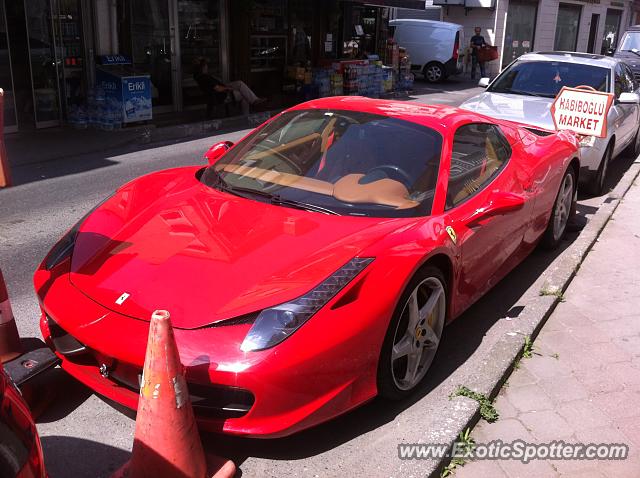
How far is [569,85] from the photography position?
849 cm

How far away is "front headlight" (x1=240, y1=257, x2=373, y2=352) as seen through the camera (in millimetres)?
2623

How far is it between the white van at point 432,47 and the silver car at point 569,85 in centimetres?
1439

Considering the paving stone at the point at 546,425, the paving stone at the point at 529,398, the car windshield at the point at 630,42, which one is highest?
the car windshield at the point at 630,42

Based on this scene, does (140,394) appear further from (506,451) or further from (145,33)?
(145,33)

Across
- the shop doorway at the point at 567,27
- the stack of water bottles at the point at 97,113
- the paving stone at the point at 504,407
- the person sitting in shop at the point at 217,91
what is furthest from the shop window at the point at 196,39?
the shop doorway at the point at 567,27

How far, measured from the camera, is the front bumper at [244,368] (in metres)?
2.59

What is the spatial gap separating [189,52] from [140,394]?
13343mm

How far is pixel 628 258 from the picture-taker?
5926mm

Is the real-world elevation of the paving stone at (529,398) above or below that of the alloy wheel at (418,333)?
below

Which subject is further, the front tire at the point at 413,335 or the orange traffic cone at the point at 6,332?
the orange traffic cone at the point at 6,332

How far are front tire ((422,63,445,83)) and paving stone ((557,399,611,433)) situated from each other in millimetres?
21347

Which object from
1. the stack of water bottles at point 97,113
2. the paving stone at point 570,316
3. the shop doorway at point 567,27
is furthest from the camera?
the shop doorway at point 567,27

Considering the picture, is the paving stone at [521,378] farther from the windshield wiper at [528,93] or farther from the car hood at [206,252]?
the windshield wiper at [528,93]

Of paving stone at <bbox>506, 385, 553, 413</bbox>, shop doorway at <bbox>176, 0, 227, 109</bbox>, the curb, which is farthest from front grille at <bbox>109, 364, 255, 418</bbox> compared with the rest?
shop doorway at <bbox>176, 0, 227, 109</bbox>
